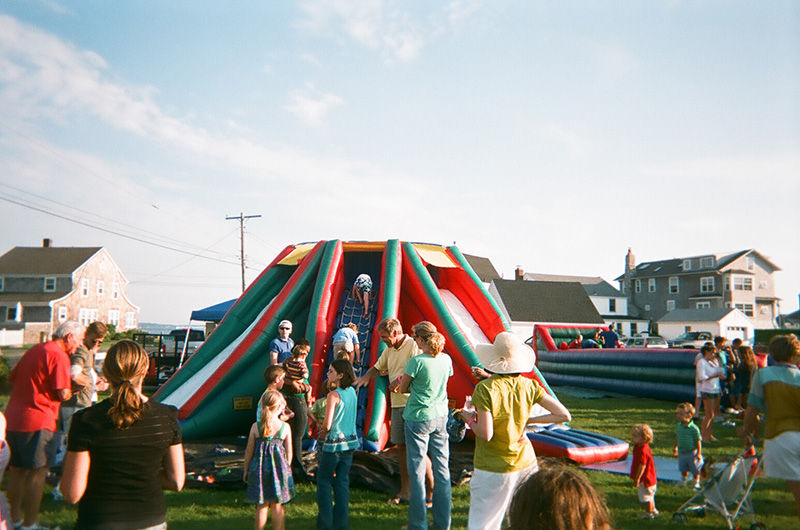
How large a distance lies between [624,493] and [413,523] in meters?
2.46

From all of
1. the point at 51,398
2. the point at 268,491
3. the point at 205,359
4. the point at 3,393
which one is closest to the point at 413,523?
the point at 268,491

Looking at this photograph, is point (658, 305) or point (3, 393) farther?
point (658, 305)

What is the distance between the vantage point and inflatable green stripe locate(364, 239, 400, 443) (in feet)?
22.9

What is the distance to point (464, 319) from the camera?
8.82 meters

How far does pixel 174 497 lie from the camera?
5.55 metres

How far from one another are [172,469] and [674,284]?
47149 millimetres

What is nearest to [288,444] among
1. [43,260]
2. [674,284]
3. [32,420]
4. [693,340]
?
[32,420]

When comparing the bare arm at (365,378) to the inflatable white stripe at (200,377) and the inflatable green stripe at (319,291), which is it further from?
the inflatable white stripe at (200,377)

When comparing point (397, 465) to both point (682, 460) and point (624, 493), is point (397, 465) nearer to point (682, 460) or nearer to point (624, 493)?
point (624, 493)

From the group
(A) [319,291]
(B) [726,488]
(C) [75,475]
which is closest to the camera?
(C) [75,475]

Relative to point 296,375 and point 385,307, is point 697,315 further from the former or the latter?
point 296,375

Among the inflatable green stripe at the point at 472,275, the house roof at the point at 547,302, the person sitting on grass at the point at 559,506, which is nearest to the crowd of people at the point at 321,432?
the person sitting on grass at the point at 559,506

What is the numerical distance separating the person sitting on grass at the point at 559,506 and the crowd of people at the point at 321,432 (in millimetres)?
703

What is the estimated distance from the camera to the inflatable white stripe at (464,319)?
8273 millimetres
